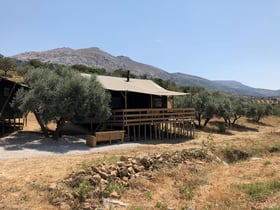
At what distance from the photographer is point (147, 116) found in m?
24.8

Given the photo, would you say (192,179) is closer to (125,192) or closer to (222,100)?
(125,192)

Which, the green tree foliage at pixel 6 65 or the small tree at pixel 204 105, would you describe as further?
the green tree foliage at pixel 6 65

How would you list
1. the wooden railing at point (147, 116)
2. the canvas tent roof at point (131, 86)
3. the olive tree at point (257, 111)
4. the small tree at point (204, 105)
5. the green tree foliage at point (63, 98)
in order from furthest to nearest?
the olive tree at point (257, 111), the small tree at point (204, 105), the canvas tent roof at point (131, 86), the wooden railing at point (147, 116), the green tree foliage at point (63, 98)

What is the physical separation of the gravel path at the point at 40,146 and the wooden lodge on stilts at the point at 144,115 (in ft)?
9.62

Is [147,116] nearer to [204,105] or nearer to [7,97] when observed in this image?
[7,97]

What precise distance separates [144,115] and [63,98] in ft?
23.1

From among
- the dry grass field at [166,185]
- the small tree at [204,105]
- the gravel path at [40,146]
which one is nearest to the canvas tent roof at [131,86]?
the gravel path at [40,146]

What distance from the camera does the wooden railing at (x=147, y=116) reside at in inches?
918

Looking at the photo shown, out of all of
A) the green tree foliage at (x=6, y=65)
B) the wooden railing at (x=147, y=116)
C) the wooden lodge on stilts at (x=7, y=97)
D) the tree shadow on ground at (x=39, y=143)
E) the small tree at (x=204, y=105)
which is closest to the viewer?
the tree shadow on ground at (x=39, y=143)

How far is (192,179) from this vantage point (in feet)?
41.7

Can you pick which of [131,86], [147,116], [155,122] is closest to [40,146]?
[147,116]

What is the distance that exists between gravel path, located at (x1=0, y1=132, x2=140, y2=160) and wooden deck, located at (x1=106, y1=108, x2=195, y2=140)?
2.73m

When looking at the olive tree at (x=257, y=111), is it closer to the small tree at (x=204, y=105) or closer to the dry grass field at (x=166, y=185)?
the small tree at (x=204, y=105)

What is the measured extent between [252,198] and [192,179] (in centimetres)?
288
